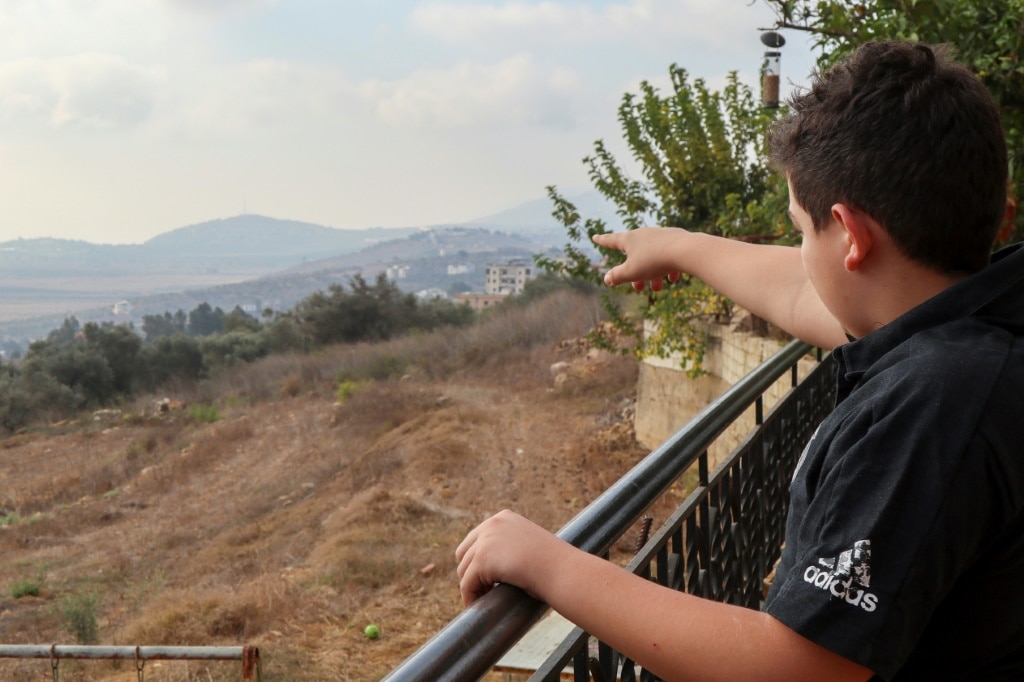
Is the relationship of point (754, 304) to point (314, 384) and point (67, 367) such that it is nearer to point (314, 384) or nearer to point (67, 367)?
point (314, 384)

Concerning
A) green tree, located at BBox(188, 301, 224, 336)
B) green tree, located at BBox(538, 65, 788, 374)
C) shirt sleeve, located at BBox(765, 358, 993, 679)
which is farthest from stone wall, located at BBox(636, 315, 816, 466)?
green tree, located at BBox(188, 301, 224, 336)

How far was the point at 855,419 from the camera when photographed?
802mm

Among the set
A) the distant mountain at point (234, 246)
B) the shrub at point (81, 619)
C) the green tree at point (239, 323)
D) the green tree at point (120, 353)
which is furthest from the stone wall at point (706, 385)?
the distant mountain at point (234, 246)

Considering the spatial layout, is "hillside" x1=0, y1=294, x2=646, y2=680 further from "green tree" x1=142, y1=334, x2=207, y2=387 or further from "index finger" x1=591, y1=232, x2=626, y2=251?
"index finger" x1=591, y1=232, x2=626, y2=251

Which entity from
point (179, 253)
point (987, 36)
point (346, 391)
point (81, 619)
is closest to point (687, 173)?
point (987, 36)

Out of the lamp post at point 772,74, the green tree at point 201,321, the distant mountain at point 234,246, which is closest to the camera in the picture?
the lamp post at point 772,74

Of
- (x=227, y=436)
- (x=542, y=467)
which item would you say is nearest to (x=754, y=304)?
(x=542, y=467)

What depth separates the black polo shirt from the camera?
2.40ft

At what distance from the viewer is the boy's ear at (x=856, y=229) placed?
33.9 inches

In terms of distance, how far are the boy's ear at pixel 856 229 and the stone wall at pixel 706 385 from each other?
6.19 metres

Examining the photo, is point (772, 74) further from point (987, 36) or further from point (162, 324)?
point (162, 324)

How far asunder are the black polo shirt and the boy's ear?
10 centimetres

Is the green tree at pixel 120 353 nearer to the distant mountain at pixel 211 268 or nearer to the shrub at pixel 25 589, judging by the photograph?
the shrub at pixel 25 589

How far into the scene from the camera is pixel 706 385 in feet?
34.4
